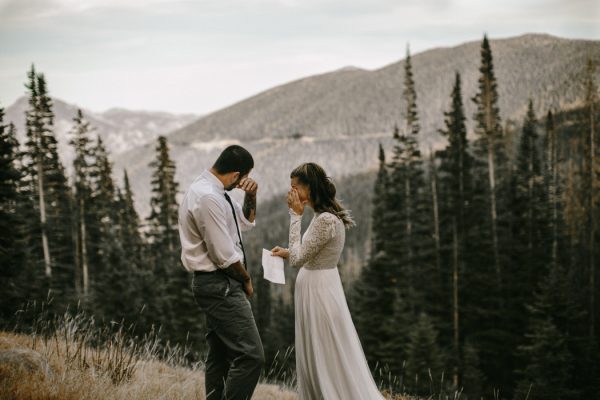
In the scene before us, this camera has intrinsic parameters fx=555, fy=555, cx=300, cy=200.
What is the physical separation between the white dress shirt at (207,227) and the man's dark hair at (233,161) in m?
0.11

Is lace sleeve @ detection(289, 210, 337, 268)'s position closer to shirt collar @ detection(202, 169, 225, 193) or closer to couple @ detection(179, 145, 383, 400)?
couple @ detection(179, 145, 383, 400)

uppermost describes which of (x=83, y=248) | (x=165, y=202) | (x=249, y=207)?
(x=249, y=207)

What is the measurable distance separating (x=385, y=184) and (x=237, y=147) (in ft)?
111

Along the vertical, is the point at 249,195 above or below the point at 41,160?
below

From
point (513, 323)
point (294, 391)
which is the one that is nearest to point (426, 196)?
point (513, 323)

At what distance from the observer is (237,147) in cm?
520

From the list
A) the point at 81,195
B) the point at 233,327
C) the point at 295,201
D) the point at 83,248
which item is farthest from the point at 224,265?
the point at 81,195

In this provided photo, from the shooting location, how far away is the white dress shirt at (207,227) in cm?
483

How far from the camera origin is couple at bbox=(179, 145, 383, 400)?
485 centimetres

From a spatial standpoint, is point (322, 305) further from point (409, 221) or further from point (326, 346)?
point (409, 221)

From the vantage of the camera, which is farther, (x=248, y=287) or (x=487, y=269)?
(x=487, y=269)

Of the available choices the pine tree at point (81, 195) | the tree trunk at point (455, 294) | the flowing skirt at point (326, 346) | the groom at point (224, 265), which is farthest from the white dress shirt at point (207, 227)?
the pine tree at point (81, 195)

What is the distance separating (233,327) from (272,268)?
91 centimetres

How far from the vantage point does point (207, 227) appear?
191 inches
